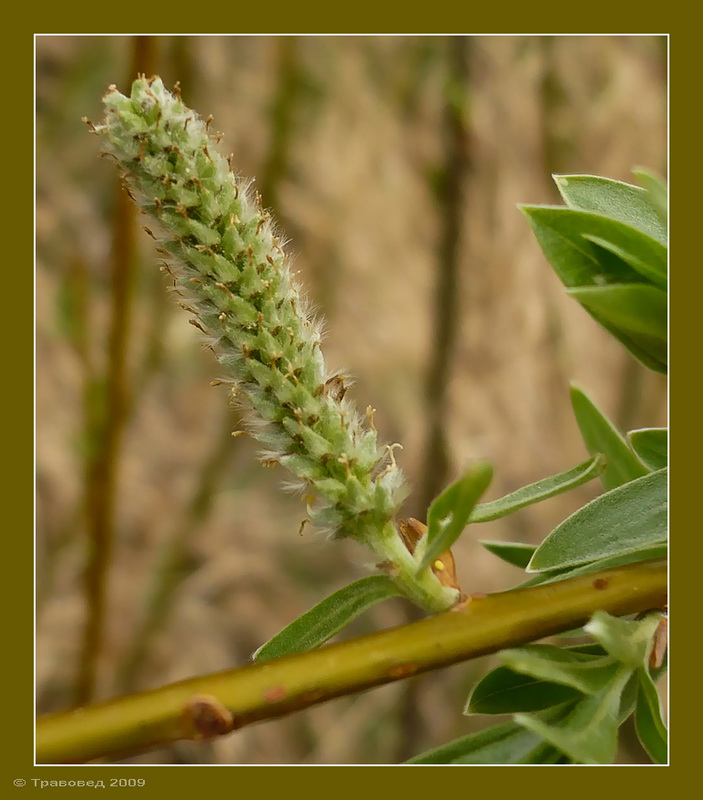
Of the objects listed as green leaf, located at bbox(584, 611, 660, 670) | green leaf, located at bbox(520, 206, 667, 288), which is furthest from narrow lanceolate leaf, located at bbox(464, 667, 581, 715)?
green leaf, located at bbox(520, 206, 667, 288)

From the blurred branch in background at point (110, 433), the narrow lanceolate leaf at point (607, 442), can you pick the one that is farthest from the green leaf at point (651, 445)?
the blurred branch in background at point (110, 433)

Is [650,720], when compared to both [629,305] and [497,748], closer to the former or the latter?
[497,748]

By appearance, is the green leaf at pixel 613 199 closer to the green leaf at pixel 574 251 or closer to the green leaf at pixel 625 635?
the green leaf at pixel 574 251

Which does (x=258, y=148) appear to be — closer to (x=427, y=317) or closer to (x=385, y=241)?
(x=385, y=241)

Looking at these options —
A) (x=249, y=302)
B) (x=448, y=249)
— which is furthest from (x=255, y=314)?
(x=448, y=249)

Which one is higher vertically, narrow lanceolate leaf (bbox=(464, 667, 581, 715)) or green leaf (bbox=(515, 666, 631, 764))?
green leaf (bbox=(515, 666, 631, 764))

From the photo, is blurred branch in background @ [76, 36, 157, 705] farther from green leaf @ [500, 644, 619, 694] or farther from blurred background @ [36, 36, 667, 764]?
green leaf @ [500, 644, 619, 694]
